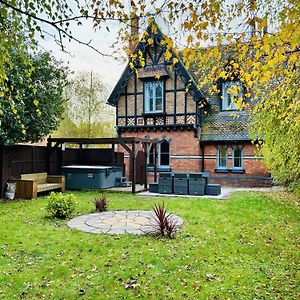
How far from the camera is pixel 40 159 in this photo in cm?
1559

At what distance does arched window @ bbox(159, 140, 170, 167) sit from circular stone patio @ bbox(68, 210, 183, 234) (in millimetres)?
9895

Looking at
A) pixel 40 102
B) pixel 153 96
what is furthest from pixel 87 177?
pixel 153 96

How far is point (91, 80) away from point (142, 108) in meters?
8.80

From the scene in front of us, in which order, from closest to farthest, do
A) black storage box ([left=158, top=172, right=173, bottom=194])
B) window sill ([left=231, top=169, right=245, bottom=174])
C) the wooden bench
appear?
the wooden bench
black storage box ([left=158, top=172, right=173, bottom=194])
window sill ([left=231, top=169, right=245, bottom=174])

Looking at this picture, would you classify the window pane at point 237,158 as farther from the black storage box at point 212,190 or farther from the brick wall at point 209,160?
the black storage box at point 212,190

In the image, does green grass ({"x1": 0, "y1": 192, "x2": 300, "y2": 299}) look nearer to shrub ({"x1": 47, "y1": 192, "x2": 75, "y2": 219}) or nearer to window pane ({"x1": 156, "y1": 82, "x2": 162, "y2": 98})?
shrub ({"x1": 47, "y1": 192, "x2": 75, "y2": 219})

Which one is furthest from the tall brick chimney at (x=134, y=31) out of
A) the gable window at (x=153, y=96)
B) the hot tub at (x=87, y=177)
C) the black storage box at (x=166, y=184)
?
the gable window at (x=153, y=96)

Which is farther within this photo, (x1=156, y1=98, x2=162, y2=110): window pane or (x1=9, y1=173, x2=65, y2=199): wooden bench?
(x1=156, y1=98, x2=162, y2=110): window pane

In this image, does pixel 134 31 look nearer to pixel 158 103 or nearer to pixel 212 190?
pixel 212 190

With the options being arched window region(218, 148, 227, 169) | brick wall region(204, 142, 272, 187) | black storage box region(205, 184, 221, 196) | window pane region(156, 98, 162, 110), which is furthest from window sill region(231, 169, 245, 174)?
window pane region(156, 98, 162, 110)

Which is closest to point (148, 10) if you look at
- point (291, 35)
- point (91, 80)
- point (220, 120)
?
point (291, 35)

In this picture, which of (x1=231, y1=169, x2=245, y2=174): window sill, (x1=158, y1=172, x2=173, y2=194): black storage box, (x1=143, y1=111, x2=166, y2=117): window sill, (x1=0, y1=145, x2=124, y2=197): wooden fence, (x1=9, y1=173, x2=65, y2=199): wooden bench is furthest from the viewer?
(x1=143, y1=111, x2=166, y2=117): window sill

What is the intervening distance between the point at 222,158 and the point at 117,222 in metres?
11.5

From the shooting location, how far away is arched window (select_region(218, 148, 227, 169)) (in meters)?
18.9
